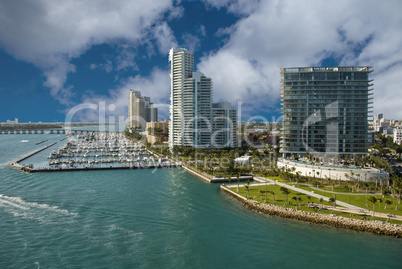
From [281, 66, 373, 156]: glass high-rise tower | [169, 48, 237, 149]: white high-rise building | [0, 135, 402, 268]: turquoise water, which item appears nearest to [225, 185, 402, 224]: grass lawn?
[0, 135, 402, 268]: turquoise water

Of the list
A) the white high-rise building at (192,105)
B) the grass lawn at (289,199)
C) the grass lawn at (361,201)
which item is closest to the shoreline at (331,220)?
the grass lawn at (289,199)

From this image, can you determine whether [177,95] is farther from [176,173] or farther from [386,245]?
[386,245]

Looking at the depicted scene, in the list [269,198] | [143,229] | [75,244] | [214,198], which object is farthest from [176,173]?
[75,244]

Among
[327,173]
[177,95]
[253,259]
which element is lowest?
[253,259]

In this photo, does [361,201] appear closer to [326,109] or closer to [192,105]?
[326,109]

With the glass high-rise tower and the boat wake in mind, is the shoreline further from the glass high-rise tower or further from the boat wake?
the glass high-rise tower

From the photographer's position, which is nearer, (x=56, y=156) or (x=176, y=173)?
(x=176, y=173)
